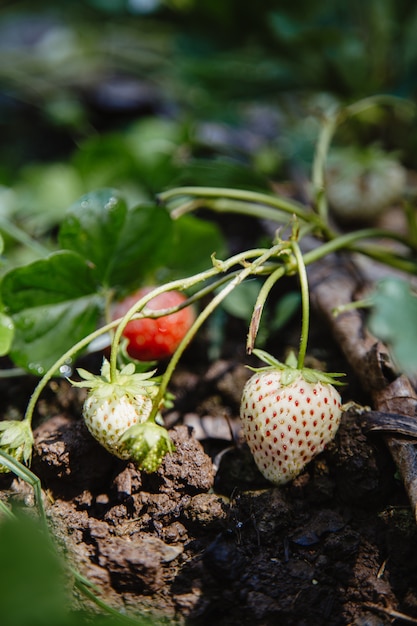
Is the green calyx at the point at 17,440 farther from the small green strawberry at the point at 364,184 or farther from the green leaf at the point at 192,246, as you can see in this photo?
the small green strawberry at the point at 364,184

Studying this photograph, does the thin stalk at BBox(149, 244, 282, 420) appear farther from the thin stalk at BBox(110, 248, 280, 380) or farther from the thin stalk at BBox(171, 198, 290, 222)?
the thin stalk at BBox(171, 198, 290, 222)

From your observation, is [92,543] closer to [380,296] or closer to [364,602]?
[364,602]

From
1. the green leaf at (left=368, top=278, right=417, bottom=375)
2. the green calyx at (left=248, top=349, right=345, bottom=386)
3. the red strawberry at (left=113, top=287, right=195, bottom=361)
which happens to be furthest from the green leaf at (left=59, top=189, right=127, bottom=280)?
the green leaf at (left=368, top=278, right=417, bottom=375)

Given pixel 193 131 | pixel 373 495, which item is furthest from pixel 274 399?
pixel 193 131

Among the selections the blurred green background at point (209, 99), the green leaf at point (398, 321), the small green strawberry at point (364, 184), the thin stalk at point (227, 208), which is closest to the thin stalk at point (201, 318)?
the green leaf at point (398, 321)

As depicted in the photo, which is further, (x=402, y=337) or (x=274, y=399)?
(x=274, y=399)
